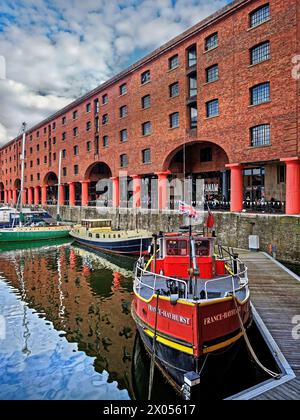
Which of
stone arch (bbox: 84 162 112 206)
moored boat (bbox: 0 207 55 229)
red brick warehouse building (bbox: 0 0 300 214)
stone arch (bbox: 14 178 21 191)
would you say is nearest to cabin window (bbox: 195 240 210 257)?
red brick warehouse building (bbox: 0 0 300 214)

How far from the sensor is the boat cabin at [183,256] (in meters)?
11.9

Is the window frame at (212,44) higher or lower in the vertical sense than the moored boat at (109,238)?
higher

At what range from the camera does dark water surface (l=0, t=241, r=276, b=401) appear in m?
8.55

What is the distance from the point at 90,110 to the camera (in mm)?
45812

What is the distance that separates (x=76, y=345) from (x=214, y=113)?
75.2 feet

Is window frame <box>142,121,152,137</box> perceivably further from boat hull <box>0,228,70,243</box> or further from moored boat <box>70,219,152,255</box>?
boat hull <box>0,228,70,243</box>

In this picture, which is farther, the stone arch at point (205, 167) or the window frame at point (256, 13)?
the stone arch at point (205, 167)

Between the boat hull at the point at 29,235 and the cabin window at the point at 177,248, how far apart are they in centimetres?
3001

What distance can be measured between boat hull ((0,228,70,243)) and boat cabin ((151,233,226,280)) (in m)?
29.7

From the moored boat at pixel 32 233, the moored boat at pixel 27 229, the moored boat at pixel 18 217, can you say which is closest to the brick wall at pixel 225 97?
the moored boat at pixel 32 233

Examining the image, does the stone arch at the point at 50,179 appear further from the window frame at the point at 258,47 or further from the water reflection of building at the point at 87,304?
the window frame at the point at 258,47

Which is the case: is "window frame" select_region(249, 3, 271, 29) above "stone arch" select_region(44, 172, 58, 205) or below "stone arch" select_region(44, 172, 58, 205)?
above

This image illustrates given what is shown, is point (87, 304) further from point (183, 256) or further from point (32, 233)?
point (32, 233)
